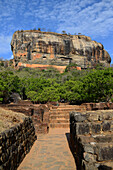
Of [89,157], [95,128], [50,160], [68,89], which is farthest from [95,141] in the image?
[68,89]

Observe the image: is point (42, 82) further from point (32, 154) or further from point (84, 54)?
point (84, 54)

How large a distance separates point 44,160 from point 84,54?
70.2 m

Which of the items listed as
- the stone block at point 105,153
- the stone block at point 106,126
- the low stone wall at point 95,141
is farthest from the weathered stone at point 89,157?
the stone block at point 106,126

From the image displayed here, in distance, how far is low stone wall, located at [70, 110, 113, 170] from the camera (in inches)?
134

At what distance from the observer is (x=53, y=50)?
6862 centimetres

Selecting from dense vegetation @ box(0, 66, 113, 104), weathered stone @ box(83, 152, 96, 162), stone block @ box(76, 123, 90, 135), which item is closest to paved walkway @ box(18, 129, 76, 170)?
stone block @ box(76, 123, 90, 135)

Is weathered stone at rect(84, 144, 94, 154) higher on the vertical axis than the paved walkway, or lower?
higher

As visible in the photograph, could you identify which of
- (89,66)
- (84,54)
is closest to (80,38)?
(84,54)

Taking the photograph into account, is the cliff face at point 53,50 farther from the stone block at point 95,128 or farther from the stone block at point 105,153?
the stone block at point 105,153

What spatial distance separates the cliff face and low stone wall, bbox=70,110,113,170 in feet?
199

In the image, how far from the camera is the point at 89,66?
227ft

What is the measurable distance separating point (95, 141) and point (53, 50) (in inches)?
2616

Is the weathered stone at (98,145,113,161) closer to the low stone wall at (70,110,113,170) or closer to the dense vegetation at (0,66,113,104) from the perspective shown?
the low stone wall at (70,110,113,170)

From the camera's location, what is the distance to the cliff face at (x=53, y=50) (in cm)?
6606
